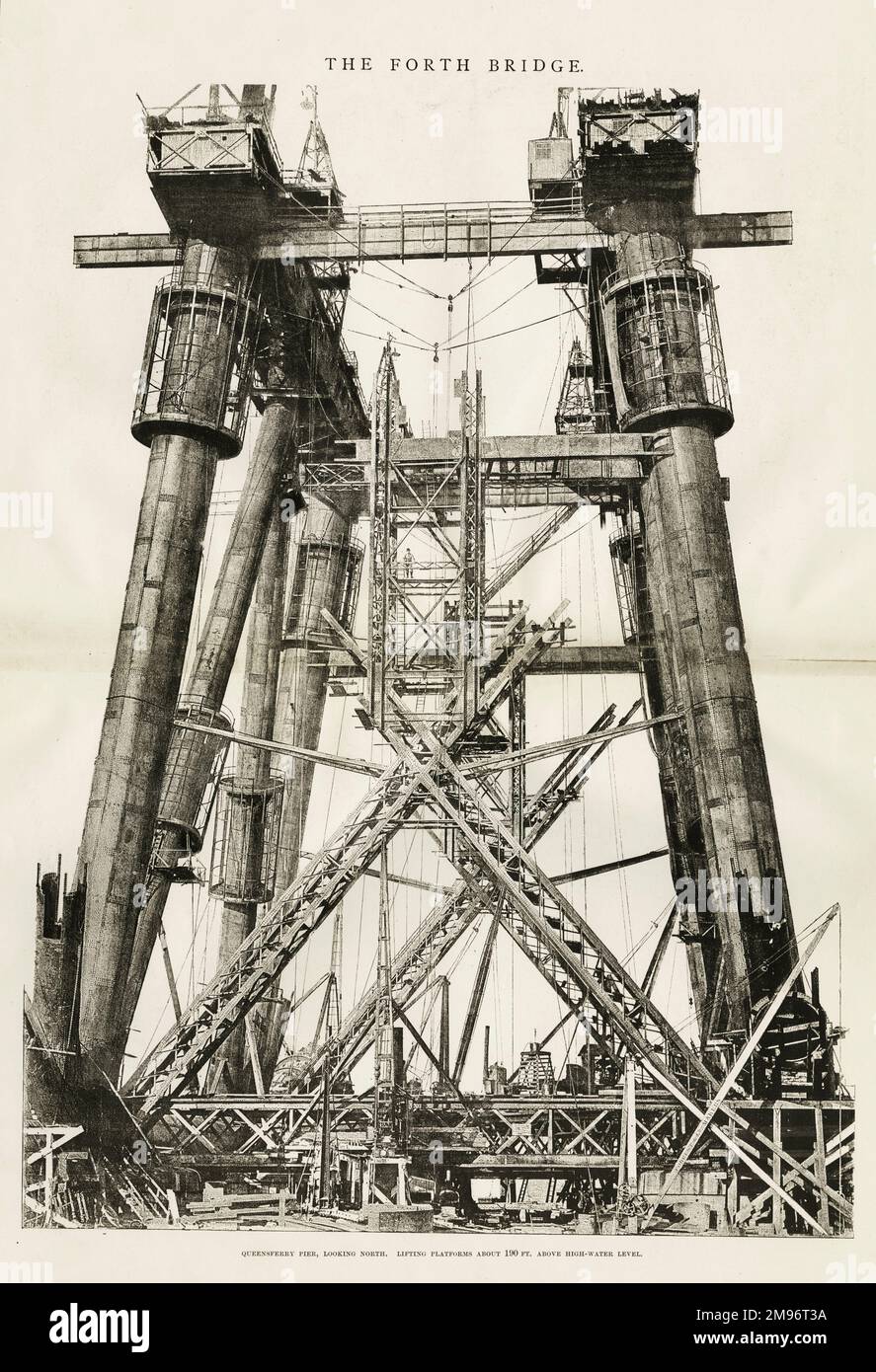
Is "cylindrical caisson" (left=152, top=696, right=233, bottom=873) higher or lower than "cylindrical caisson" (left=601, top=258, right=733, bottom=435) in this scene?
lower

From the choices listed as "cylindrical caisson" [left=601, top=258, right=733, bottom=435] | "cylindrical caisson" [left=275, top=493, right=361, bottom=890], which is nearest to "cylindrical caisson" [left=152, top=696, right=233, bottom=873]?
"cylindrical caisson" [left=275, top=493, right=361, bottom=890]

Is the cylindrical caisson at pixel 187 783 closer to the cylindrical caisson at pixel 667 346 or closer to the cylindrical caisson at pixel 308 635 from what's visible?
the cylindrical caisson at pixel 308 635

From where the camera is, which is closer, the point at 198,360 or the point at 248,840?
the point at 198,360

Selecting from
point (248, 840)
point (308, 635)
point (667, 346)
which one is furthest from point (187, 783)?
point (667, 346)

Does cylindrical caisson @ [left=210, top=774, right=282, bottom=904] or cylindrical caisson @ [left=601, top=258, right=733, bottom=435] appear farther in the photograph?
cylindrical caisson @ [left=210, top=774, right=282, bottom=904]

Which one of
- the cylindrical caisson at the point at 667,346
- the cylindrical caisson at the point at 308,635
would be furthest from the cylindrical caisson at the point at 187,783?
the cylindrical caisson at the point at 667,346

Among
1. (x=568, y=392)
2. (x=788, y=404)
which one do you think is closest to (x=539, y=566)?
(x=788, y=404)

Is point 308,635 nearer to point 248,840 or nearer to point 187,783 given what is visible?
point 248,840

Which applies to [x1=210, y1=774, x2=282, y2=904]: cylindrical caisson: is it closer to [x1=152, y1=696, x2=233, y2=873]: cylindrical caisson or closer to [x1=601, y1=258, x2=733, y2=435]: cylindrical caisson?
[x1=152, y1=696, x2=233, y2=873]: cylindrical caisson

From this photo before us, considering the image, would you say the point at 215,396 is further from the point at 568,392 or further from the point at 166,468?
the point at 568,392
